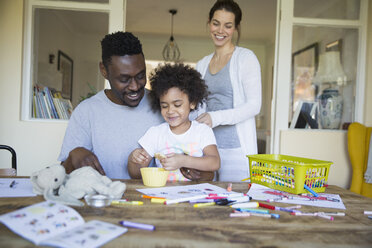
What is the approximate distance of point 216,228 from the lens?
2.73 feet

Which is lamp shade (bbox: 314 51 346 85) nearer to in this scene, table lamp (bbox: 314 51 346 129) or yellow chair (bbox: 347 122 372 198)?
table lamp (bbox: 314 51 346 129)

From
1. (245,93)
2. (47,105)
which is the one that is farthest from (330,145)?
(47,105)

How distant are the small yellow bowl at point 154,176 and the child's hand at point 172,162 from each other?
89 millimetres

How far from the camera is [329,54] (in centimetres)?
358

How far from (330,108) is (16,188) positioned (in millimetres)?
3115

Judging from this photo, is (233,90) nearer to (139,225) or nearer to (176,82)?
(176,82)

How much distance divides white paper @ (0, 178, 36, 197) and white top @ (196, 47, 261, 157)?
40.9 inches

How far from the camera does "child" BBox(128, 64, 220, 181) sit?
169cm

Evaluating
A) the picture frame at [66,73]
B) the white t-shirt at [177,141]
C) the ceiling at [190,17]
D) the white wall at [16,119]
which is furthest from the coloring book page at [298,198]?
the ceiling at [190,17]

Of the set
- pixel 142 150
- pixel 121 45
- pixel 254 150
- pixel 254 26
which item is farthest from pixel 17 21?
pixel 254 26

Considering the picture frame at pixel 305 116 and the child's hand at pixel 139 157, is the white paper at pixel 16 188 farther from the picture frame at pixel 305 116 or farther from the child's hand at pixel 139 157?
the picture frame at pixel 305 116

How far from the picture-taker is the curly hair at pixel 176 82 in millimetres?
1740

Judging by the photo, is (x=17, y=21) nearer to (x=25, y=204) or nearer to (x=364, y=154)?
(x=25, y=204)

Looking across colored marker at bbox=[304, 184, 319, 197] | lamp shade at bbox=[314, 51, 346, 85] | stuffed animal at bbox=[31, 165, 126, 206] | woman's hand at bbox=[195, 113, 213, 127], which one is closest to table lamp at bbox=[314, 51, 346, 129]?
lamp shade at bbox=[314, 51, 346, 85]
